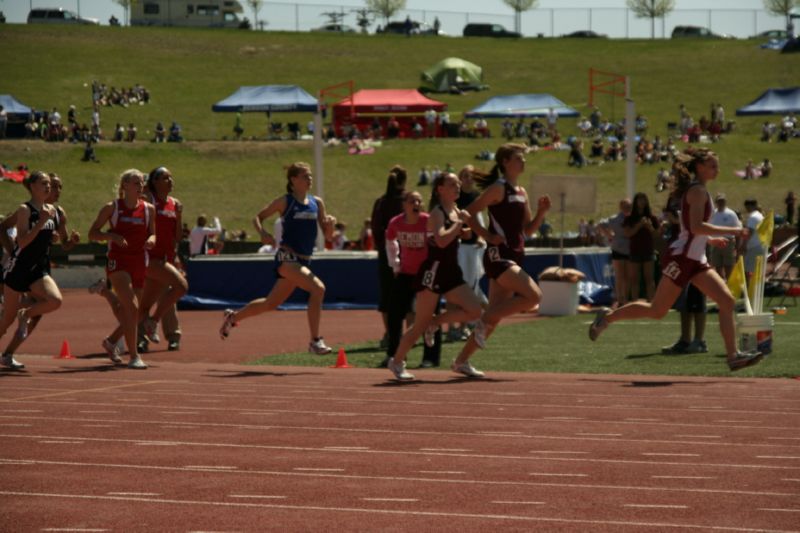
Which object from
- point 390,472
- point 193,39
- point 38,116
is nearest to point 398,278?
point 390,472

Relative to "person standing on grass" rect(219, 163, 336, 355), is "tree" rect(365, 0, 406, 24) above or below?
above

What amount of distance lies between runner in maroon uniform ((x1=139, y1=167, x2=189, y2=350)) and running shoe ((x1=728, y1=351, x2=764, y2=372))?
6298 mm

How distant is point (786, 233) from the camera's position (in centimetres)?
2816

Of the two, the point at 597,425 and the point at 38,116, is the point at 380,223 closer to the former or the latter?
the point at 597,425

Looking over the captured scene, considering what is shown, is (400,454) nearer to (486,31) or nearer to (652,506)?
(652,506)

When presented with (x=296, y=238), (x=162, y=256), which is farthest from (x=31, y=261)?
(x=296, y=238)

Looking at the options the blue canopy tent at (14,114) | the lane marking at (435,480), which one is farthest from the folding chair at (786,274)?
the blue canopy tent at (14,114)

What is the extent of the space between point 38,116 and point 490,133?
2115 cm

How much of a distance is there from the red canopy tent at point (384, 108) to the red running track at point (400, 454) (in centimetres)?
4302

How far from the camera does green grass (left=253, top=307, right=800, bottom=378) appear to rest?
44.1 ft

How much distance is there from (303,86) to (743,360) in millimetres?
68791

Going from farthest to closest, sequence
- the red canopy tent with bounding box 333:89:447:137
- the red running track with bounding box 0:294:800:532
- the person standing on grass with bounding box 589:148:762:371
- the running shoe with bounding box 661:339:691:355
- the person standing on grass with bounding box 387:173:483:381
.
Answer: the red canopy tent with bounding box 333:89:447:137 → the running shoe with bounding box 661:339:691:355 → the person standing on grass with bounding box 387:173:483:381 → the person standing on grass with bounding box 589:148:762:371 → the red running track with bounding box 0:294:800:532

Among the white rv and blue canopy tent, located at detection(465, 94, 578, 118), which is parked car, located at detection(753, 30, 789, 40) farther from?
blue canopy tent, located at detection(465, 94, 578, 118)

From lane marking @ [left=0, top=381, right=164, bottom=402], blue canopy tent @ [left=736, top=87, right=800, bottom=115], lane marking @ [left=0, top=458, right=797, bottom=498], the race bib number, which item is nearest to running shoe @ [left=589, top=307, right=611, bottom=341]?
the race bib number
